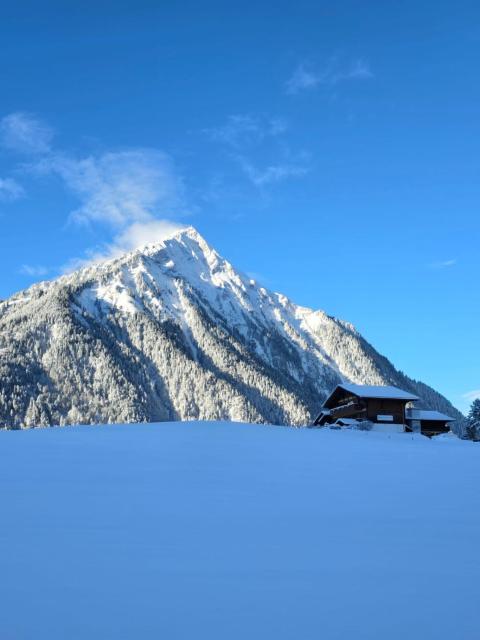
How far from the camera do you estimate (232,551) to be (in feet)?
25.7

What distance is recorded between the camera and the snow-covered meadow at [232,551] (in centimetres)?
584

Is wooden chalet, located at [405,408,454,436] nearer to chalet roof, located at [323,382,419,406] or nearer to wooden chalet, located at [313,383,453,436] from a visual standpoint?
wooden chalet, located at [313,383,453,436]

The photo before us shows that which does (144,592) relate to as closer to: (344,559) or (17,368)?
(344,559)

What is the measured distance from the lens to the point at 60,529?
8.41 metres

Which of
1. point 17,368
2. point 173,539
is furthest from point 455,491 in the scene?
point 17,368

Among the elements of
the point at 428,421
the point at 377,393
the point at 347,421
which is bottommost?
the point at 347,421

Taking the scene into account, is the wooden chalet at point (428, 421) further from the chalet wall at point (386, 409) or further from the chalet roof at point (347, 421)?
the chalet roof at point (347, 421)

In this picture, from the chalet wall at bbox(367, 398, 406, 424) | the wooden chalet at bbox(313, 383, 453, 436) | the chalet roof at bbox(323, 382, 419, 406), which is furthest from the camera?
the chalet wall at bbox(367, 398, 406, 424)

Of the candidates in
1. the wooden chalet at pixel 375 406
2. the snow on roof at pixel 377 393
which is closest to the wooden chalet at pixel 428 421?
the wooden chalet at pixel 375 406

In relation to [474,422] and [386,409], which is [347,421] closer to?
[386,409]

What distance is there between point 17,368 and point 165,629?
200920 mm

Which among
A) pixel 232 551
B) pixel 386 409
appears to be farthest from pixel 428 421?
pixel 232 551

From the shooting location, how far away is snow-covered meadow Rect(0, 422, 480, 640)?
19.2ft

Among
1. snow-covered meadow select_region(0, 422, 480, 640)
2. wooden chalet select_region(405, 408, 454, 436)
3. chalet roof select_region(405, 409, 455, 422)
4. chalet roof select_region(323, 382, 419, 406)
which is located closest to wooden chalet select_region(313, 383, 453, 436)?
chalet roof select_region(323, 382, 419, 406)
